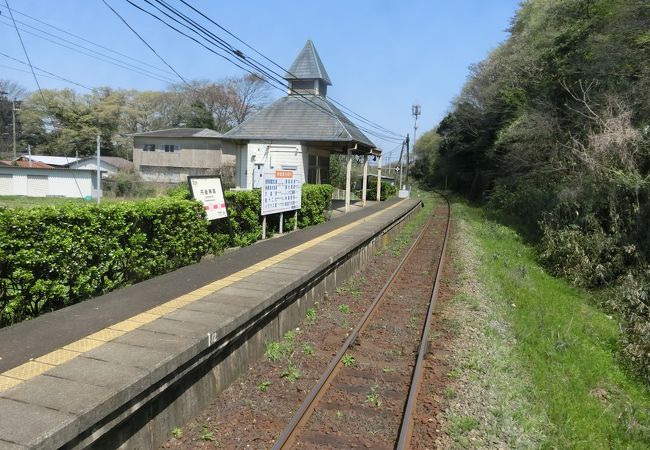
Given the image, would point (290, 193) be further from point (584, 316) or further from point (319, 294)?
point (584, 316)

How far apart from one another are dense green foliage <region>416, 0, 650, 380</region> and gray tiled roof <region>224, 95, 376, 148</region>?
791 centimetres

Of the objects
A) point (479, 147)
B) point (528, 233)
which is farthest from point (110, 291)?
point (479, 147)

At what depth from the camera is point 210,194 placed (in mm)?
8773

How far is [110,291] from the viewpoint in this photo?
5992 millimetres

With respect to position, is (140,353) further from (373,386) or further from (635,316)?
(635,316)

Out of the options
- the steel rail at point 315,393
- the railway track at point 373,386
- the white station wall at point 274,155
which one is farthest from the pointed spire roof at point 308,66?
the steel rail at point 315,393

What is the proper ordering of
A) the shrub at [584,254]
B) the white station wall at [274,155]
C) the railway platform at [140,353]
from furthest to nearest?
1. the white station wall at [274,155]
2. the shrub at [584,254]
3. the railway platform at [140,353]

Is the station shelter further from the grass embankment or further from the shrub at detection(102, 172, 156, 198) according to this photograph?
the shrub at detection(102, 172, 156, 198)

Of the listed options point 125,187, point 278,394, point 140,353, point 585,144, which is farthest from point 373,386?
point 125,187

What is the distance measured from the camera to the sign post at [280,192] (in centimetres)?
1100

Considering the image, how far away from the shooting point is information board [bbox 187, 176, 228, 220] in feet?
27.8

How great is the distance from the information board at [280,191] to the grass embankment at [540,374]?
15.0 ft

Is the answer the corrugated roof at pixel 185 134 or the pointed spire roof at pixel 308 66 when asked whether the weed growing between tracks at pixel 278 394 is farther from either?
the corrugated roof at pixel 185 134

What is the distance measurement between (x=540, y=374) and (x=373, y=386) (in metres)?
2.06
